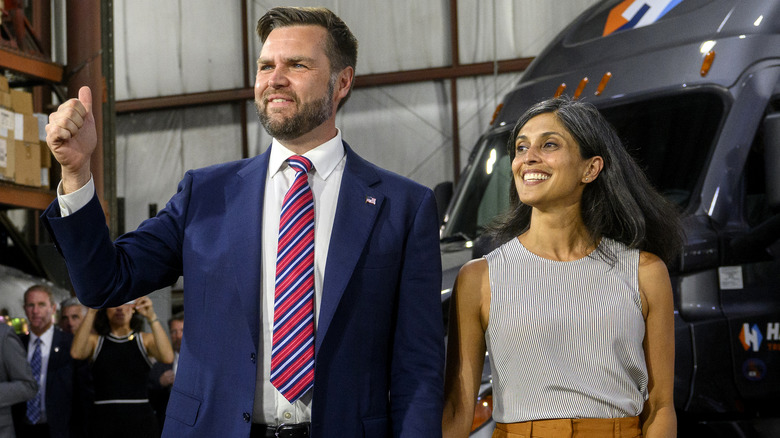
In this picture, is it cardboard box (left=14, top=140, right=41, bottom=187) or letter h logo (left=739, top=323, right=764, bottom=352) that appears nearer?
letter h logo (left=739, top=323, right=764, bottom=352)

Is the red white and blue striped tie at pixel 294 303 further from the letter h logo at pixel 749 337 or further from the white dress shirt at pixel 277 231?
the letter h logo at pixel 749 337

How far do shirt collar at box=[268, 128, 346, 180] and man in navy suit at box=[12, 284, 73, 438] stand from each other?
6056 millimetres

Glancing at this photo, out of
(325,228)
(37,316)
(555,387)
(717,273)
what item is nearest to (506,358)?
(555,387)

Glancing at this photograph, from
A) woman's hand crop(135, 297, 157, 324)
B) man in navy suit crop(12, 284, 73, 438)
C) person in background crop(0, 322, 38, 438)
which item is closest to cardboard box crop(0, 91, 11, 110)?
man in navy suit crop(12, 284, 73, 438)

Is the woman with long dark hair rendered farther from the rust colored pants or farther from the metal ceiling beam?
the metal ceiling beam

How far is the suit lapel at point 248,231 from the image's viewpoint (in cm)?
282

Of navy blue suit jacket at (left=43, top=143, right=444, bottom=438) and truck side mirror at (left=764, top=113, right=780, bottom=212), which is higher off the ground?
truck side mirror at (left=764, top=113, right=780, bottom=212)

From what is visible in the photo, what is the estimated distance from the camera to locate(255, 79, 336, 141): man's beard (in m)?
2.98

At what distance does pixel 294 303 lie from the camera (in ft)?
9.33

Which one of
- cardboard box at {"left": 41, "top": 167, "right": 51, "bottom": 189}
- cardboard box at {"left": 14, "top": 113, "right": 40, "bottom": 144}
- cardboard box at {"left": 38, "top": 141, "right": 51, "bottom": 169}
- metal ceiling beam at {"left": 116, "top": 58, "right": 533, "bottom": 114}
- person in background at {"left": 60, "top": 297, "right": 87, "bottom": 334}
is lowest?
person in background at {"left": 60, "top": 297, "right": 87, "bottom": 334}

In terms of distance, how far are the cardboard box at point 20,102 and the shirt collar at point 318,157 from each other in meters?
8.88

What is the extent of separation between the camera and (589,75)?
5.84 m

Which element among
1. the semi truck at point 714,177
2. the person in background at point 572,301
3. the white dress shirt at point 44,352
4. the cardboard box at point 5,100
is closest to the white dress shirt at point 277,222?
the person in background at point 572,301

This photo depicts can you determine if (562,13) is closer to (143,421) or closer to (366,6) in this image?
(366,6)
